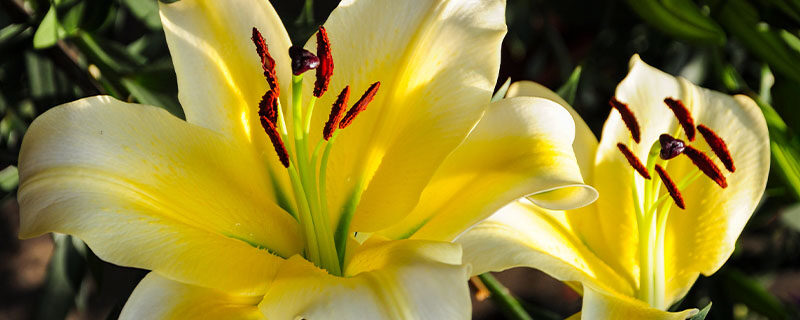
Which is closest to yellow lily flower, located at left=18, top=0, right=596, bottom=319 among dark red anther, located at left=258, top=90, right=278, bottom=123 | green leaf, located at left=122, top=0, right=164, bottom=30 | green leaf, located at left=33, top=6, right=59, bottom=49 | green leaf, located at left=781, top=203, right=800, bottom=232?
dark red anther, located at left=258, top=90, right=278, bottom=123

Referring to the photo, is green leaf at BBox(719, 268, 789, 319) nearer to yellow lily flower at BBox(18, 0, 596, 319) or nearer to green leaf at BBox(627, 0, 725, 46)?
green leaf at BBox(627, 0, 725, 46)

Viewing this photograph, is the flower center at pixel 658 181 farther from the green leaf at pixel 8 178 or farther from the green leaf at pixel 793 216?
the green leaf at pixel 8 178

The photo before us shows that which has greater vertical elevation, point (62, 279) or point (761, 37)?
point (761, 37)

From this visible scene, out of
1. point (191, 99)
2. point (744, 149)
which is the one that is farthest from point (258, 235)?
point (744, 149)

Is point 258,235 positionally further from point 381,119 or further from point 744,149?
point 744,149

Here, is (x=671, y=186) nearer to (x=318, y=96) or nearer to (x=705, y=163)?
(x=705, y=163)

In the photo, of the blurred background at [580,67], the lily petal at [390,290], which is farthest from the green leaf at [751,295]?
the lily petal at [390,290]

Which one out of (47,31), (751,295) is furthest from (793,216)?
(47,31)
